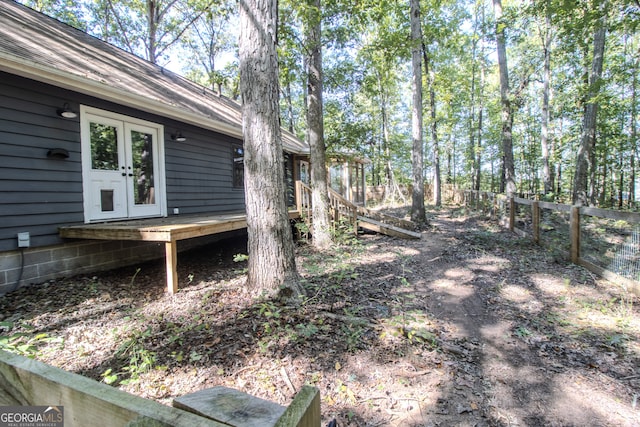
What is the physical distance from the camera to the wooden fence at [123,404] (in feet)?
1.92

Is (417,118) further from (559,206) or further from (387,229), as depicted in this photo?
(559,206)

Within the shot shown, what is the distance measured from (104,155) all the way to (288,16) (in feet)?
15.7

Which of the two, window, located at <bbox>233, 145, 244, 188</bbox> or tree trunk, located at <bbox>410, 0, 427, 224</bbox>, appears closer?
window, located at <bbox>233, 145, 244, 188</bbox>

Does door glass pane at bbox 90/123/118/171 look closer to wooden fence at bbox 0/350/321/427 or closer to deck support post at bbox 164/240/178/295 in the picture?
deck support post at bbox 164/240/178/295

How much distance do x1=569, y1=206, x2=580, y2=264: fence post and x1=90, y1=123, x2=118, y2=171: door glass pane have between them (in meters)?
7.86

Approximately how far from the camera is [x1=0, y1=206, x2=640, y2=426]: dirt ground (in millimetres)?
2164

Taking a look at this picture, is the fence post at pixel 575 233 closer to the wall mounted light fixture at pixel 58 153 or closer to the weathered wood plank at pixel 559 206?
the weathered wood plank at pixel 559 206

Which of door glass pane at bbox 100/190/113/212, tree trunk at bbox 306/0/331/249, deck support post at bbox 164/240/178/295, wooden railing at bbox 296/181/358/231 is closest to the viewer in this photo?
deck support post at bbox 164/240/178/295

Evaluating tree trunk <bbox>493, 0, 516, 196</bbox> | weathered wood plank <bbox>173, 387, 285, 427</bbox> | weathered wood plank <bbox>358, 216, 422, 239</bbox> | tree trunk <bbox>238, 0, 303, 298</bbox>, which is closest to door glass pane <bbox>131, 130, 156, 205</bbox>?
tree trunk <bbox>238, 0, 303, 298</bbox>

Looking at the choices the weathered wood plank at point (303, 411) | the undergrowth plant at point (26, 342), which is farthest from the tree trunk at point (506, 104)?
the undergrowth plant at point (26, 342)

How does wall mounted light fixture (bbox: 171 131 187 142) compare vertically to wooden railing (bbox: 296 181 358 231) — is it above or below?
above

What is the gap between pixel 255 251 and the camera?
136 inches

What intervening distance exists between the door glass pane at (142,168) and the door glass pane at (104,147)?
361 millimetres

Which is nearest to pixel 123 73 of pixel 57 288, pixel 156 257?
pixel 156 257
